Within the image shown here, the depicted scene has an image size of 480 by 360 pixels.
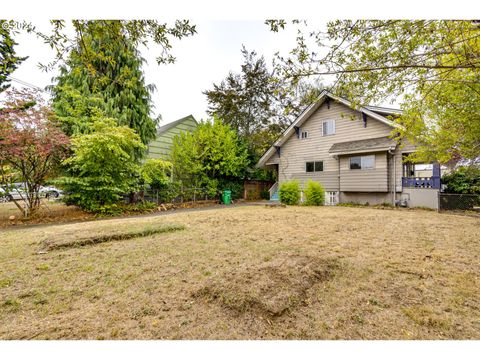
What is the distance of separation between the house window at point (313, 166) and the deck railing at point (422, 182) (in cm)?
422

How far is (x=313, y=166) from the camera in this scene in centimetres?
1403

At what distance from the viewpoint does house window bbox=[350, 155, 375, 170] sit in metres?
11.5

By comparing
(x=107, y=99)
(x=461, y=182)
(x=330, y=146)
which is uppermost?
(x=107, y=99)

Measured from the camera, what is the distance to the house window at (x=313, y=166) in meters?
13.7

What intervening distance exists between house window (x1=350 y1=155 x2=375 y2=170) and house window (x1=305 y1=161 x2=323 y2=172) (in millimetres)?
1838

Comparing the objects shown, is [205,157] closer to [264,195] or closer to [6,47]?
[264,195]

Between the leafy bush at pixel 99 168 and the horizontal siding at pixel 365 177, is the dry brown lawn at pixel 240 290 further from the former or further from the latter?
the horizontal siding at pixel 365 177

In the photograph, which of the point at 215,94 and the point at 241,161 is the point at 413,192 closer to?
the point at 241,161

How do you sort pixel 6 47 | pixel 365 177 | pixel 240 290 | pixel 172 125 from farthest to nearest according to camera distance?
pixel 172 125, pixel 365 177, pixel 6 47, pixel 240 290

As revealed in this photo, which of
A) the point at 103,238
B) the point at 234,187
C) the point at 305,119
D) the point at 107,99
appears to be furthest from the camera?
the point at 234,187

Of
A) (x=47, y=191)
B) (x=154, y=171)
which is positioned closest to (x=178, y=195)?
(x=154, y=171)

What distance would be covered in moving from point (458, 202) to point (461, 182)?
1453mm

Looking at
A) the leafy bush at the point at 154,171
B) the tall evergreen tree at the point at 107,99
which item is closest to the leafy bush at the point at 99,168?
the leafy bush at the point at 154,171
